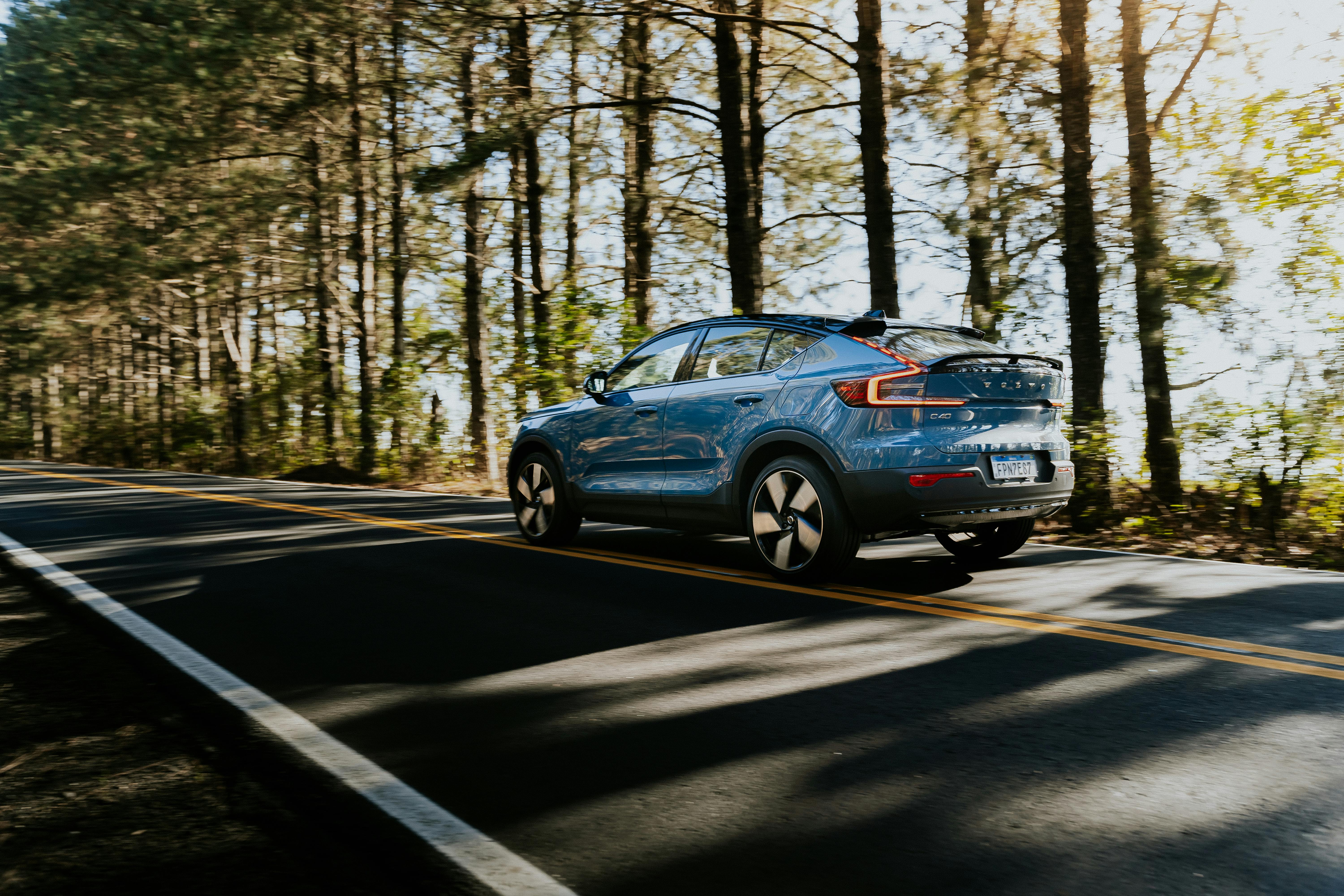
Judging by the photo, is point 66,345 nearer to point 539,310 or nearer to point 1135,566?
point 539,310

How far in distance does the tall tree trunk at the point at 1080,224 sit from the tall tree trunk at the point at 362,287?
13695 mm

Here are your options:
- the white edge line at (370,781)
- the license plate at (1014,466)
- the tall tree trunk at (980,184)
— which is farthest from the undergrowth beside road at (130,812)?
the tall tree trunk at (980,184)

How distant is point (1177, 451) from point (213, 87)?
64.6ft

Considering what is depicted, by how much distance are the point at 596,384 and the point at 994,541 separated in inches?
130

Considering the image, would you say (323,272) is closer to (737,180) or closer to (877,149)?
(737,180)

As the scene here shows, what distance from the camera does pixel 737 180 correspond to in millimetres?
15492

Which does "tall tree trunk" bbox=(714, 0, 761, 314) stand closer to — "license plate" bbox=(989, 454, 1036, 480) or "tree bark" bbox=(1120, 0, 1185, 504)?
"tree bark" bbox=(1120, 0, 1185, 504)

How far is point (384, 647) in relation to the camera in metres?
5.48

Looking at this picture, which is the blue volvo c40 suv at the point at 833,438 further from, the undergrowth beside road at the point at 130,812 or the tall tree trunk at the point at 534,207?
the tall tree trunk at the point at 534,207

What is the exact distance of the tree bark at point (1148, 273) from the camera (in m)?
11.0

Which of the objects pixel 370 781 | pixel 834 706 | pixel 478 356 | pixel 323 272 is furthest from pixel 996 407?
pixel 323 272

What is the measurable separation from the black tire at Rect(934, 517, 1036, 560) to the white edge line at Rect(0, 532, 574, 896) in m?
4.80

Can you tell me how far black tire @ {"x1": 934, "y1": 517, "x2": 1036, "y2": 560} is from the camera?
7.61 m

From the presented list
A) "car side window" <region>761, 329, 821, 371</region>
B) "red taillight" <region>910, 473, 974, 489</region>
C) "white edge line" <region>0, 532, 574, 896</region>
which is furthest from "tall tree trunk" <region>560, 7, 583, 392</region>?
"white edge line" <region>0, 532, 574, 896</region>
